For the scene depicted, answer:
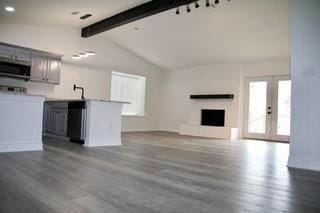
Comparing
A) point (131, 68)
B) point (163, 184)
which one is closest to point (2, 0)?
point (163, 184)

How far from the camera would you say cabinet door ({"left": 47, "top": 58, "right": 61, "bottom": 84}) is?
6847 mm

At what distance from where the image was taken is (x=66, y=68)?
7.70m

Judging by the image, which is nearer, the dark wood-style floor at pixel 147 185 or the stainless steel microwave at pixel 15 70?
the dark wood-style floor at pixel 147 185

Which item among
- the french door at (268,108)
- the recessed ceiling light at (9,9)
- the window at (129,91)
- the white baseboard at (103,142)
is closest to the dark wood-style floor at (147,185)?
the white baseboard at (103,142)

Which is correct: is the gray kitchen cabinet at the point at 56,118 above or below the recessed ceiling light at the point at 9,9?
below

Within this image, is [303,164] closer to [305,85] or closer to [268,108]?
[305,85]

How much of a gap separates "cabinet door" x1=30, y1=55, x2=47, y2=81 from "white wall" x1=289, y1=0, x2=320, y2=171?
5980mm

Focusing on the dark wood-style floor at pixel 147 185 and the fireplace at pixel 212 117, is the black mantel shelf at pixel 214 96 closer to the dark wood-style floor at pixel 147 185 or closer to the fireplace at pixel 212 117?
the fireplace at pixel 212 117

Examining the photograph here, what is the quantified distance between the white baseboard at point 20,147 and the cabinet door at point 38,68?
9.54 ft

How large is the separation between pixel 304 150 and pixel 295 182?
1081 mm

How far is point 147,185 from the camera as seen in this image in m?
2.48

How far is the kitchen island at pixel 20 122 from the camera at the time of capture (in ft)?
12.9

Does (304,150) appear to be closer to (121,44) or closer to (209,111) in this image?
(209,111)

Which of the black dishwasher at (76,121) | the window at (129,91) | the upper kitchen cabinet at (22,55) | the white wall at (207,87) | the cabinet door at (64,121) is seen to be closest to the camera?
the black dishwasher at (76,121)
